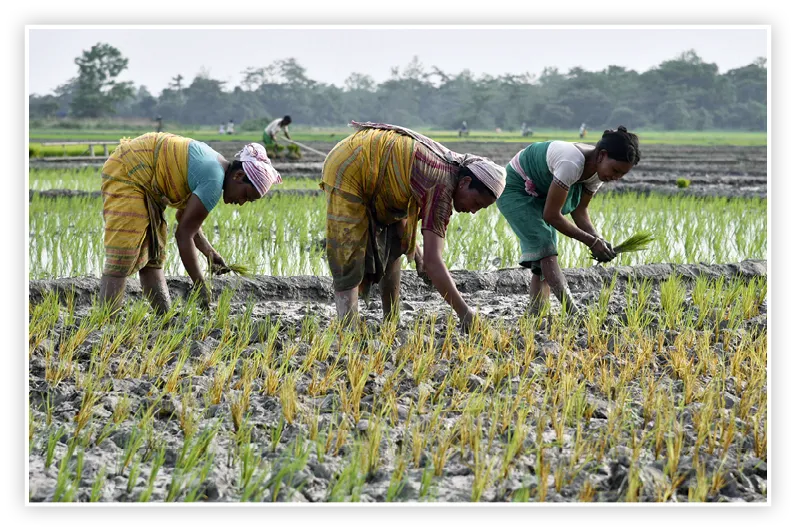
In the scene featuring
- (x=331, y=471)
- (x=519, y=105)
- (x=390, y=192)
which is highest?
(x=519, y=105)

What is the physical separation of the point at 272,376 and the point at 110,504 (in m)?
1.09

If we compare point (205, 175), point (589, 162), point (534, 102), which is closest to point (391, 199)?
point (205, 175)

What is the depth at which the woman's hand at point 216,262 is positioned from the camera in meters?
4.06

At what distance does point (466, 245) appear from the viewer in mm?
6414

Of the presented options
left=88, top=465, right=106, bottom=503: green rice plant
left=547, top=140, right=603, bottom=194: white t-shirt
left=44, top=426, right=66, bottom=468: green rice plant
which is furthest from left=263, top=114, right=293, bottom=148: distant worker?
left=88, top=465, right=106, bottom=503: green rice plant

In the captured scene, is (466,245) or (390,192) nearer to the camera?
(390,192)

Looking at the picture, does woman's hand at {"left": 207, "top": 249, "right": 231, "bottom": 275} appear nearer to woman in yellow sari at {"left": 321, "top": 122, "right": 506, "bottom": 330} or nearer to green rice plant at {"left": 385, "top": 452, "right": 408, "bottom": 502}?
woman in yellow sari at {"left": 321, "top": 122, "right": 506, "bottom": 330}

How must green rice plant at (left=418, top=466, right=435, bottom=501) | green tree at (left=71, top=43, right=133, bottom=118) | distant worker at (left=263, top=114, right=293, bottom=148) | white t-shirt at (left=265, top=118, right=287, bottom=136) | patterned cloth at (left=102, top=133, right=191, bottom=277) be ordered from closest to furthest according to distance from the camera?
green rice plant at (left=418, top=466, right=435, bottom=501) < patterned cloth at (left=102, top=133, right=191, bottom=277) < distant worker at (left=263, top=114, right=293, bottom=148) < white t-shirt at (left=265, top=118, right=287, bottom=136) < green tree at (left=71, top=43, right=133, bottom=118)

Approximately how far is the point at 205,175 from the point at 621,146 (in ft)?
5.83

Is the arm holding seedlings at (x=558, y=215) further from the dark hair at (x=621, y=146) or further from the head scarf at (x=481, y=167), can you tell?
the head scarf at (x=481, y=167)

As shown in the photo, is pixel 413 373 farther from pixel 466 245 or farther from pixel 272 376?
pixel 466 245

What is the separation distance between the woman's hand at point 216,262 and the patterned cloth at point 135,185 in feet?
1.20

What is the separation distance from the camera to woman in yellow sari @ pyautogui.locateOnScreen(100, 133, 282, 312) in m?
3.63
